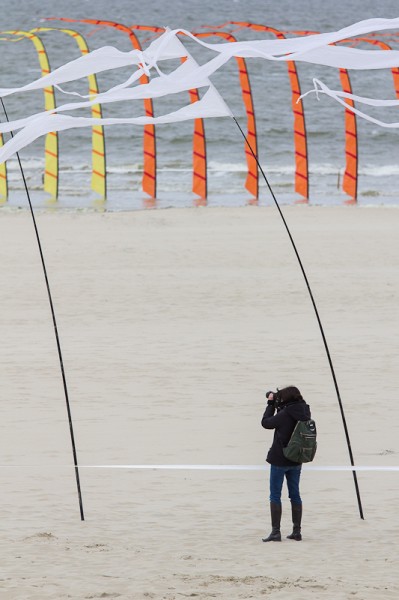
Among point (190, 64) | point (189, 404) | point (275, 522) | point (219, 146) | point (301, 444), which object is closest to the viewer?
point (301, 444)

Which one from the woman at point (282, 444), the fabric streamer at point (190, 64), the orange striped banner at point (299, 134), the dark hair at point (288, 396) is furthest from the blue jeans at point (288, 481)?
the orange striped banner at point (299, 134)

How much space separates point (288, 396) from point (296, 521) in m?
0.78

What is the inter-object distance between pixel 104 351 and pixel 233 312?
7.04 feet

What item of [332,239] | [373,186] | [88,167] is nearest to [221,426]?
[332,239]

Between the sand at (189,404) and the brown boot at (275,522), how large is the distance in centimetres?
7

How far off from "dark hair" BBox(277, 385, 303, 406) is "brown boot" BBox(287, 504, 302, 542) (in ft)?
2.11

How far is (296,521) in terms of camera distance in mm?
7500

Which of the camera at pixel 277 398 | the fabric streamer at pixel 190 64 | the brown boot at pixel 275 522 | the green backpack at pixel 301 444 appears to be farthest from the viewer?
the fabric streamer at pixel 190 64

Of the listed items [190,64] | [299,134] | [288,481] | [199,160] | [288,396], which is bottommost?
[288,481]

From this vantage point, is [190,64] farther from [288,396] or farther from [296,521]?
[296,521]

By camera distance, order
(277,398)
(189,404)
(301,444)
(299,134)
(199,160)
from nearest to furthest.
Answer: (301,444), (277,398), (189,404), (299,134), (199,160)

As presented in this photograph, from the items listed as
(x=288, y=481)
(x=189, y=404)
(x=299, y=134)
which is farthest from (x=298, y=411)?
(x=299, y=134)

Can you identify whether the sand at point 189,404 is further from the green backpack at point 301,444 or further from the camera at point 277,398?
the camera at point 277,398

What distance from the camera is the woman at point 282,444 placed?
7.27m
